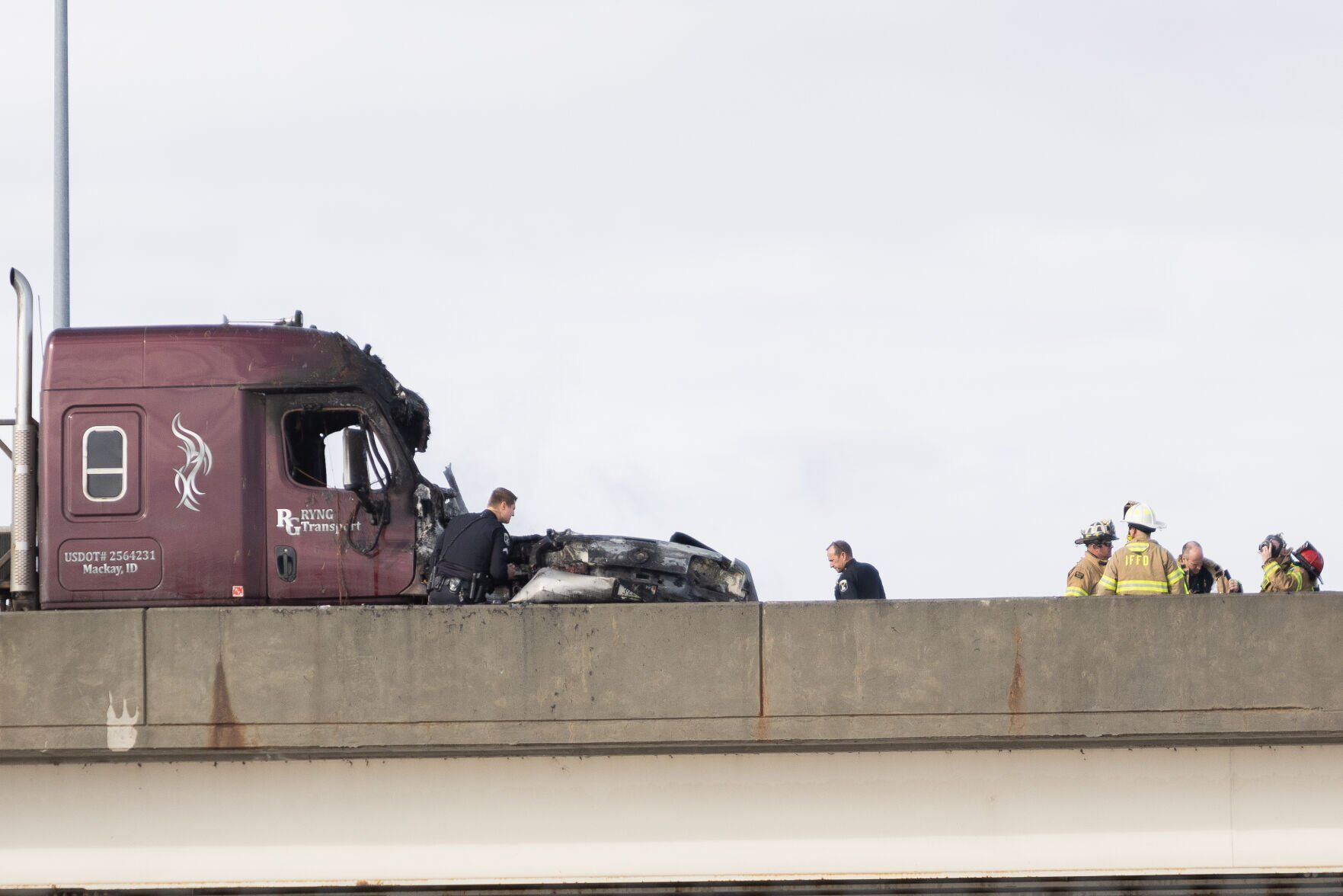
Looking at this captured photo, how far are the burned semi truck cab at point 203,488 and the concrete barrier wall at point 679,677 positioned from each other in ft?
7.54

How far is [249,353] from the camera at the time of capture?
449 inches

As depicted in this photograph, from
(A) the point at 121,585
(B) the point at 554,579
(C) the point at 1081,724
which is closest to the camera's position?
(C) the point at 1081,724

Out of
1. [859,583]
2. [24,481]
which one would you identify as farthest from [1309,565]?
[24,481]

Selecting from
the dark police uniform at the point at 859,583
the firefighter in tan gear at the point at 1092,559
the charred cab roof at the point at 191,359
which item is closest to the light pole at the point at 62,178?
the charred cab roof at the point at 191,359

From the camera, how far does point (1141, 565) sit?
377 inches

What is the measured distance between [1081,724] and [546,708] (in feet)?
9.74

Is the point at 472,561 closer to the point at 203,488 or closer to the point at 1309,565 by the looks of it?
the point at 203,488

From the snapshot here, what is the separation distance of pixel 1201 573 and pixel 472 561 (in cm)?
616

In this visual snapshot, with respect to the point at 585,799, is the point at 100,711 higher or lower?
higher

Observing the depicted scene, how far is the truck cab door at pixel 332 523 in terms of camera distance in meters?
11.0

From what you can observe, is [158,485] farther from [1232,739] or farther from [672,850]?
[1232,739]

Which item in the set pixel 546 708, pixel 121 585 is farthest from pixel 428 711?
pixel 121 585

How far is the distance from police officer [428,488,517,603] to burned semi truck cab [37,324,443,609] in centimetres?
99

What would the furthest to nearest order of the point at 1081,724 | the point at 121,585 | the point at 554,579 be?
the point at 121,585 < the point at 554,579 < the point at 1081,724
